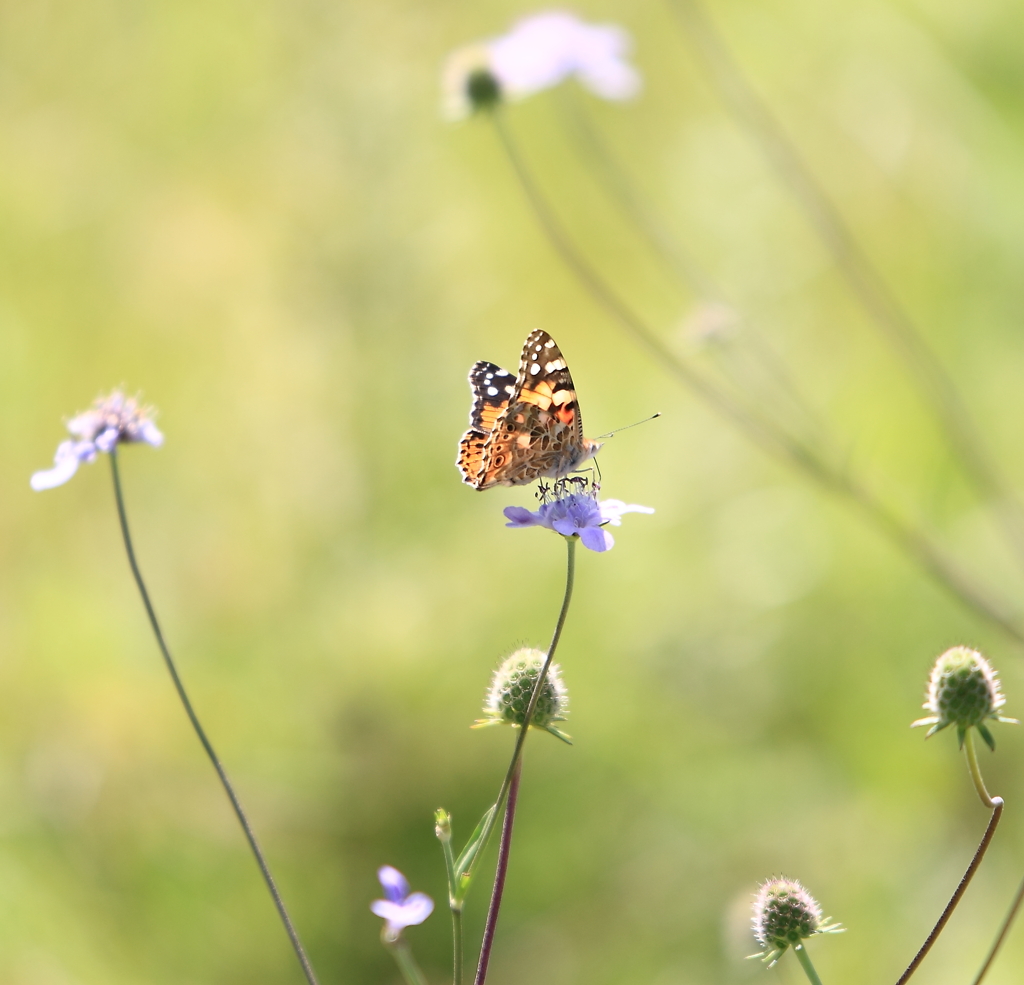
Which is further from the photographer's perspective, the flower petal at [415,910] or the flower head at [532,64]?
the flower head at [532,64]

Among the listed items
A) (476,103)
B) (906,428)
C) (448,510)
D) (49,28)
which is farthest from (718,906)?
(49,28)

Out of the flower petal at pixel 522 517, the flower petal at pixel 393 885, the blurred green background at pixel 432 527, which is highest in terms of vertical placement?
the blurred green background at pixel 432 527

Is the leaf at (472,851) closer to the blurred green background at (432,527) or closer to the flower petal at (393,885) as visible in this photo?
the flower petal at (393,885)

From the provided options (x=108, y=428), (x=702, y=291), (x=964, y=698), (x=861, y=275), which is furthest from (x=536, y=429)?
(x=861, y=275)

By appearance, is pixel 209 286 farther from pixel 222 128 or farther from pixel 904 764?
pixel 904 764

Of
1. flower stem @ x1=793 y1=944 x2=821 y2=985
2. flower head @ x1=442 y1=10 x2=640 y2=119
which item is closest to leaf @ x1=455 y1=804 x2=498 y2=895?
flower stem @ x1=793 y1=944 x2=821 y2=985

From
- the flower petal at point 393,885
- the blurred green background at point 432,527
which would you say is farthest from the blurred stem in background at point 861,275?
the flower petal at point 393,885
